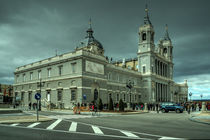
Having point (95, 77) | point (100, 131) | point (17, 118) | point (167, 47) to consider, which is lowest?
point (17, 118)

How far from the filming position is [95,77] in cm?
4675

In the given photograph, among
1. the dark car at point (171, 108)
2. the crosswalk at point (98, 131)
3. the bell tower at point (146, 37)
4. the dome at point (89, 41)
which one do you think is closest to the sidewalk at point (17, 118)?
the crosswalk at point (98, 131)

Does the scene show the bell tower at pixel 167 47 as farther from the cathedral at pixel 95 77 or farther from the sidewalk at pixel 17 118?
the sidewalk at pixel 17 118

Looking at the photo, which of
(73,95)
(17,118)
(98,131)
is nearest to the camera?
(98,131)

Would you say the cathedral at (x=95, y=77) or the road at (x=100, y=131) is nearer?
the road at (x=100, y=131)

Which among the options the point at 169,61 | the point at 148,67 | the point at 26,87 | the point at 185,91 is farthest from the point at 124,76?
the point at 185,91

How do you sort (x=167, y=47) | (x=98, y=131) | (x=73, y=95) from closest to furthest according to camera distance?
(x=98, y=131) < (x=73, y=95) < (x=167, y=47)

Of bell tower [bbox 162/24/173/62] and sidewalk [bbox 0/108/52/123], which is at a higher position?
bell tower [bbox 162/24/173/62]

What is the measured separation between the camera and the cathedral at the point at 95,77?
1757 inches

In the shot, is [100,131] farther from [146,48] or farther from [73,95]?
[146,48]

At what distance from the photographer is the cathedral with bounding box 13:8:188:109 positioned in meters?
44.6

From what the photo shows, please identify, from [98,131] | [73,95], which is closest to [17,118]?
[98,131]

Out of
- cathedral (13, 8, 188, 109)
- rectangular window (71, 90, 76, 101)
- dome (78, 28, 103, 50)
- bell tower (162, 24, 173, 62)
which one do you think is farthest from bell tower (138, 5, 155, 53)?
rectangular window (71, 90, 76, 101)

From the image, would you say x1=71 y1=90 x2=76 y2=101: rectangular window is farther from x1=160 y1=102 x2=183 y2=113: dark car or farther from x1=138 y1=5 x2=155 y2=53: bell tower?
x1=138 y1=5 x2=155 y2=53: bell tower
